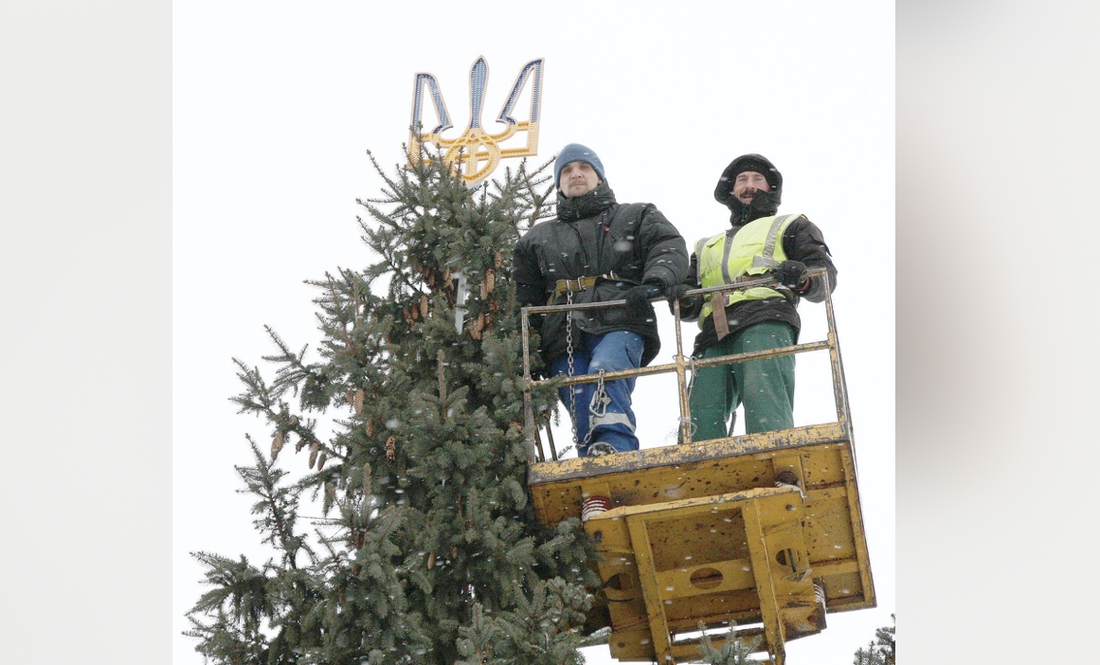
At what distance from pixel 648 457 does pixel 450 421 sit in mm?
1187

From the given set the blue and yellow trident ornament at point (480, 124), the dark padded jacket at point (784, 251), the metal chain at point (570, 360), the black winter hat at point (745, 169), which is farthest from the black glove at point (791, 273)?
the blue and yellow trident ornament at point (480, 124)

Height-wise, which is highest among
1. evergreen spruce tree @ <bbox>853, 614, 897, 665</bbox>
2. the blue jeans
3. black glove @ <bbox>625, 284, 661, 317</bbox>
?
black glove @ <bbox>625, 284, 661, 317</bbox>

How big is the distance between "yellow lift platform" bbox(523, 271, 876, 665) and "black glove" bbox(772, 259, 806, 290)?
12 cm

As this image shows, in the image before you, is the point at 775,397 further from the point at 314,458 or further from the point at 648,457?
the point at 314,458

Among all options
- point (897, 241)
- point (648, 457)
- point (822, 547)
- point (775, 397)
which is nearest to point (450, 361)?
point (648, 457)

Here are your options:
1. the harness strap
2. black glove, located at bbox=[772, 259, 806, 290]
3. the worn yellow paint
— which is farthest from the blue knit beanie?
the worn yellow paint

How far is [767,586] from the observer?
7.10 metres

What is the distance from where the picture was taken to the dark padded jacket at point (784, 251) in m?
7.60

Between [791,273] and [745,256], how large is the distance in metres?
0.72

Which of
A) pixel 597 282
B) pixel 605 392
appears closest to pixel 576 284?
pixel 597 282

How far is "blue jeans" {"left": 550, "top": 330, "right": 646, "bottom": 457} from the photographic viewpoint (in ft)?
23.9

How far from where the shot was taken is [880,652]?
23.5 ft

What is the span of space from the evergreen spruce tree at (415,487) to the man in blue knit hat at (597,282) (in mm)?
244

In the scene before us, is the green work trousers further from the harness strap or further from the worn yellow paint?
the harness strap
